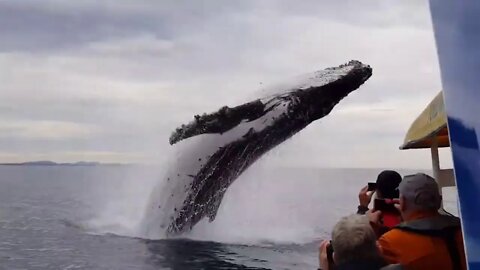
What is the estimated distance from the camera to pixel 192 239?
15.8 m

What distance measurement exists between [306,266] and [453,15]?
11.0 metres

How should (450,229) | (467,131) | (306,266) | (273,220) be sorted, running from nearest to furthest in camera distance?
(467,131) < (450,229) < (306,266) < (273,220)

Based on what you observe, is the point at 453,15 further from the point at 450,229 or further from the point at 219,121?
the point at 219,121

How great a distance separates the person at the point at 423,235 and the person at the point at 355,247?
26 cm

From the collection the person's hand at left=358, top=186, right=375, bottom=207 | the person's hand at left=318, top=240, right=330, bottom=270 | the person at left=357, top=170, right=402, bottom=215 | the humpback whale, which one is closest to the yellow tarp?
the person at left=357, top=170, right=402, bottom=215

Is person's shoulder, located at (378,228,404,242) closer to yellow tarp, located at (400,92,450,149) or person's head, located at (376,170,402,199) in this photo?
yellow tarp, located at (400,92,450,149)

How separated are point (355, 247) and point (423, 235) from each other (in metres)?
0.48

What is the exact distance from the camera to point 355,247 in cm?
204

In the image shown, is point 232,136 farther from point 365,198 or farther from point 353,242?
point 353,242

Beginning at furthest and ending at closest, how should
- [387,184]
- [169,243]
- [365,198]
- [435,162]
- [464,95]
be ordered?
[169,243] → [435,162] → [365,198] → [387,184] → [464,95]

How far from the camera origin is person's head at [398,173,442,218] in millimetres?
2404

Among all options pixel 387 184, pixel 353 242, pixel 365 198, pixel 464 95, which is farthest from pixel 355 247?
pixel 365 198

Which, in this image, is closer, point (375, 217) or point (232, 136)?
point (375, 217)

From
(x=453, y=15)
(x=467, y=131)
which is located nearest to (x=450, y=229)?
(x=467, y=131)
